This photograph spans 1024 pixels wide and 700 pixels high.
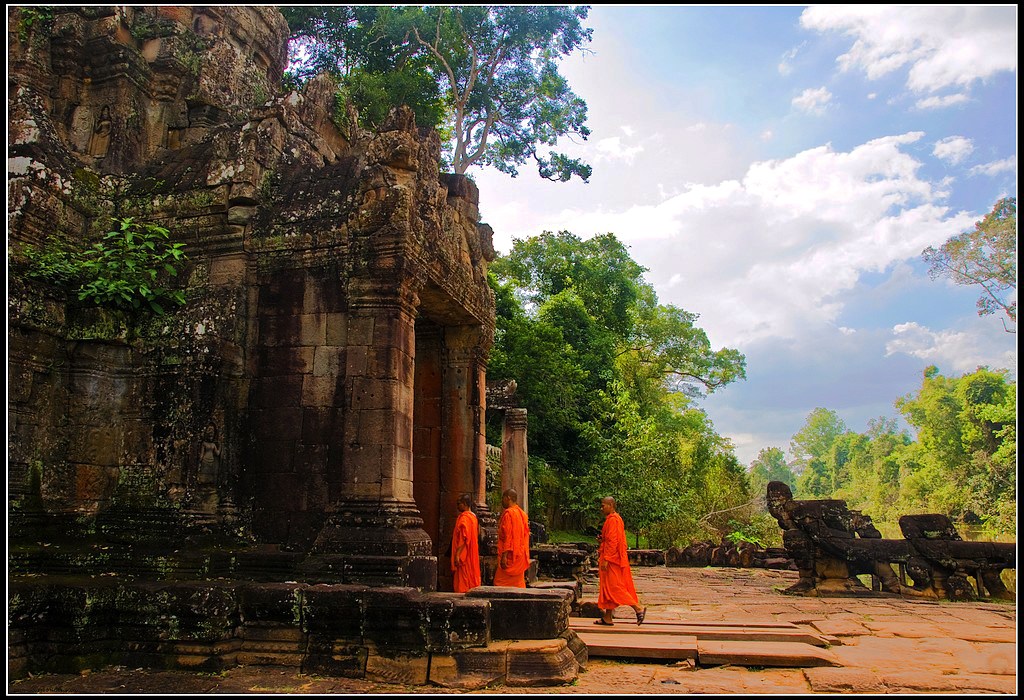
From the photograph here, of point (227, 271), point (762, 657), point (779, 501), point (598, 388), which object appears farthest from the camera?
point (598, 388)

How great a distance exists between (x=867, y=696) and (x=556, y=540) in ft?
58.0

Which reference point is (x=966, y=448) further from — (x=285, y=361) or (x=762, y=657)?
(x=285, y=361)

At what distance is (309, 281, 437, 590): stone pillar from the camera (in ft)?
19.7

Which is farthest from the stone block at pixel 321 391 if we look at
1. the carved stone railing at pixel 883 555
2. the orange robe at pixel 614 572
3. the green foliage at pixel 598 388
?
the green foliage at pixel 598 388

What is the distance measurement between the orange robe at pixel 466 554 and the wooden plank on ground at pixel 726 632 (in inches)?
45.0

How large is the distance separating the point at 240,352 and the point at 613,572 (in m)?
4.62

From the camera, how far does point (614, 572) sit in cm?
830

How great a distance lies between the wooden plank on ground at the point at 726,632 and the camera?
6.82m

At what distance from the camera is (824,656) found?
616 centimetres

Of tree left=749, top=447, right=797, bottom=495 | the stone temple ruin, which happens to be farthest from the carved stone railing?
tree left=749, top=447, right=797, bottom=495

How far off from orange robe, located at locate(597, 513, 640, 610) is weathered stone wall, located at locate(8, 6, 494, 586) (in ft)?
8.06

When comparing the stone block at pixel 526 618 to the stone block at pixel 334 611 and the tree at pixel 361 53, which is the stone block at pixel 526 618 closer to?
the stone block at pixel 334 611

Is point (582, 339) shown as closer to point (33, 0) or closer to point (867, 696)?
point (33, 0)

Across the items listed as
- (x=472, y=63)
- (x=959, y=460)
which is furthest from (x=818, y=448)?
(x=472, y=63)
